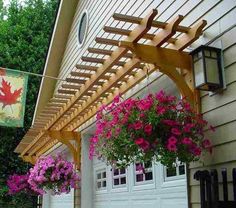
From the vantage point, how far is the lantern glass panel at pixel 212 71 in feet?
11.9

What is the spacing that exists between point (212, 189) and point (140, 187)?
2.25m

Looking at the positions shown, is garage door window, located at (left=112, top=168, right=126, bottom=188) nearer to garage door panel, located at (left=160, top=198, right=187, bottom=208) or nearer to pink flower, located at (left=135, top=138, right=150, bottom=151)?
garage door panel, located at (left=160, top=198, right=187, bottom=208)

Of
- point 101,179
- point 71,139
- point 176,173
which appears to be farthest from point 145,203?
point 71,139

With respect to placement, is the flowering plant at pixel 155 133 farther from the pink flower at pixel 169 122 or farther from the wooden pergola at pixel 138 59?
the wooden pergola at pixel 138 59

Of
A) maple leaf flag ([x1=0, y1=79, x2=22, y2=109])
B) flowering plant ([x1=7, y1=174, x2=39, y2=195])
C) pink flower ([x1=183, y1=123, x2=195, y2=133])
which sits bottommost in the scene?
flowering plant ([x1=7, y1=174, x2=39, y2=195])

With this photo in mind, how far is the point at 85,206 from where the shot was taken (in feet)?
24.8

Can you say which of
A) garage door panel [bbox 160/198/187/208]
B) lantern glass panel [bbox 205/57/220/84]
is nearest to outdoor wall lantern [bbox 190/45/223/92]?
lantern glass panel [bbox 205/57/220/84]

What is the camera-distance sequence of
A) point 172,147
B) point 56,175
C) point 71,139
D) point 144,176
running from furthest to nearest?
point 71,139 < point 56,175 < point 144,176 < point 172,147

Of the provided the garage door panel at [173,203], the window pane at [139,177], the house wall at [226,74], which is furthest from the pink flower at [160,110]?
the window pane at [139,177]

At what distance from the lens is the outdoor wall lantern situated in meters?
3.63

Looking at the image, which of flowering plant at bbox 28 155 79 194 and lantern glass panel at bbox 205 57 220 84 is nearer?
lantern glass panel at bbox 205 57 220 84

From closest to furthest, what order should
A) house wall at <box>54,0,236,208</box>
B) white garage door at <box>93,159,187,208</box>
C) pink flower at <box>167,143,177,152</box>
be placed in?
pink flower at <box>167,143,177,152</box>, house wall at <box>54,0,236,208</box>, white garage door at <box>93,159,187,208</box>

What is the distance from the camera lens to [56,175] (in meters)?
→ 7.51

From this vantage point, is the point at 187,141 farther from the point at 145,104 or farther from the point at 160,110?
the point at 145,104
